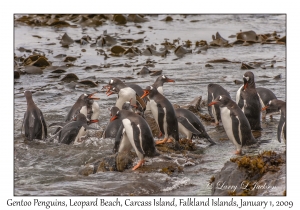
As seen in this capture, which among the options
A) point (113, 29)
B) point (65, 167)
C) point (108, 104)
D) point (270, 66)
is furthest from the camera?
point (113, 29)

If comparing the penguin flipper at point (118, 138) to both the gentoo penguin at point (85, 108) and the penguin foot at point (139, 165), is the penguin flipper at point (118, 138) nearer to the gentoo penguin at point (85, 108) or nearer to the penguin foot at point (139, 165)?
the penguin foot at point (139, 165)

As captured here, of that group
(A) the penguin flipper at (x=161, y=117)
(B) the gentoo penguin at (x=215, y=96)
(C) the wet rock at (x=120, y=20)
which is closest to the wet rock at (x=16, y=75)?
(B) the gentoo penguin at (x=215, y=96)

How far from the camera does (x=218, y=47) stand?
18719 millimetres

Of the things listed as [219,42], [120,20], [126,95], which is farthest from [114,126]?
[120,20]

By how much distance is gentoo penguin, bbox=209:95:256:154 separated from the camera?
877cm

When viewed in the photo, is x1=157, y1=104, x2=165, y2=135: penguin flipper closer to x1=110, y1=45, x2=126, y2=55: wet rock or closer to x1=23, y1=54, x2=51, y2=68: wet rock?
x1=23, y1=54, x2=51, y2=68: wet rock

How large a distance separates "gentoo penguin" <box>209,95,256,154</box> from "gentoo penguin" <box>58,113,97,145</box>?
7.73ft

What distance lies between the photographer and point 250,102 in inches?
393

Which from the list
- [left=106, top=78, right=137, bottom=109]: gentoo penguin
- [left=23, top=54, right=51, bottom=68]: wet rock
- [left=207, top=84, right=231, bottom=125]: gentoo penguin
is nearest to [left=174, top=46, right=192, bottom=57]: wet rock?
[left=23, top=54, right=51, bottom=68]: wet rock

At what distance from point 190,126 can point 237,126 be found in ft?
2.68
